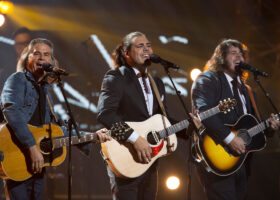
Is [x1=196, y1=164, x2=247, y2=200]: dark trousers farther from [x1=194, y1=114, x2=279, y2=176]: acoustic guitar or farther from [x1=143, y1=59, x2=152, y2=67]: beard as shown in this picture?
[x1=143, y1=59, x2=152, y2=67]: beard

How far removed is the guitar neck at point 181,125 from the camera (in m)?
3.40

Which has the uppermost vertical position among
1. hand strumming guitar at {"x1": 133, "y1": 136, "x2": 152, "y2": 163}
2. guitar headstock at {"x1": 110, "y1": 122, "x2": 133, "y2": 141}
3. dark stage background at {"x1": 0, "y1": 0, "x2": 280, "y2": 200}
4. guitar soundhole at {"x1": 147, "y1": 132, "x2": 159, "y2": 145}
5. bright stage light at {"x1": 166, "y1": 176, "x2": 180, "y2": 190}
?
dark stage background at {"x1": 0, "y1": 0, "x2": 280, "y2": 200}

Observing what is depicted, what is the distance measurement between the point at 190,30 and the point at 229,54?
494cm

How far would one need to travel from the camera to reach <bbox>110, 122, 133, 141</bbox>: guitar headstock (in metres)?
3.04

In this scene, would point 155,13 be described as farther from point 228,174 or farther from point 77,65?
point 228,174

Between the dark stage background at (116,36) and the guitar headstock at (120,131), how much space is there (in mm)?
4188

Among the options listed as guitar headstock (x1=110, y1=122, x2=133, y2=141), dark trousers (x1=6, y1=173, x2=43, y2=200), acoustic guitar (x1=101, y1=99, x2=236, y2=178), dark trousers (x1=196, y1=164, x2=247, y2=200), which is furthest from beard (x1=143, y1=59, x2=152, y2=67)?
dark trousers (x1=6, y1=173, x2=43, y2=200)

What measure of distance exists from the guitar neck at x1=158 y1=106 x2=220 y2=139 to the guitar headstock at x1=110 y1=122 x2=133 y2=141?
1.46 ft

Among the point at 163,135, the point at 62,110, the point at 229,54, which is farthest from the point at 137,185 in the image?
the point at 62,110

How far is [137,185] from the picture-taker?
312cm

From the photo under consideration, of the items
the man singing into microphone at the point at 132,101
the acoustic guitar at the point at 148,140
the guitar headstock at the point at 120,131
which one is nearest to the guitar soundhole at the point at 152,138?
the acoustic guitar at the point at 148,140

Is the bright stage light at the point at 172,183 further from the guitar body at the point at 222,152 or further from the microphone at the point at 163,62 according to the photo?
the microphone at the point at 163,62

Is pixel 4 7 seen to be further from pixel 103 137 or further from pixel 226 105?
pixel 226 105

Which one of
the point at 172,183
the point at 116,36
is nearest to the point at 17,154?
the point at 172,183
